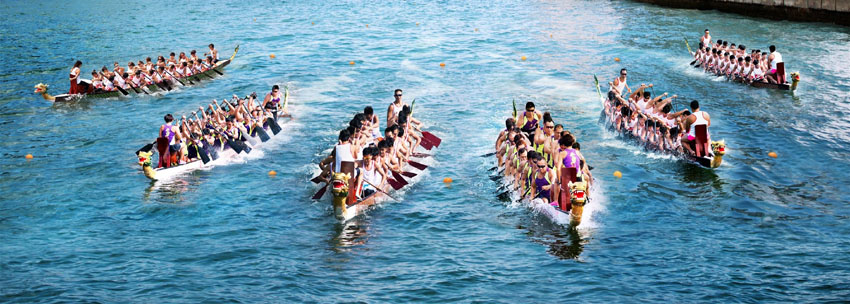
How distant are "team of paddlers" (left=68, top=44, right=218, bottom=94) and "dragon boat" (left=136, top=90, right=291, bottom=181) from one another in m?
11.0

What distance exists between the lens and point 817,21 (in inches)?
1795

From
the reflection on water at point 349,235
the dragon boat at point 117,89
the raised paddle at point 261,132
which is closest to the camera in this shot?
the reflection on water at point 349,235

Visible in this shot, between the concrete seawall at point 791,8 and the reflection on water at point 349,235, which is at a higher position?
the concrete seawall at point 791,8

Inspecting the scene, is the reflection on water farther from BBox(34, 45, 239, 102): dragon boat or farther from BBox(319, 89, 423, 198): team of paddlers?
BBox(34, 45, 239, 102): dragon boat

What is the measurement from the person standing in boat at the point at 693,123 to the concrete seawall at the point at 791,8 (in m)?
26.9

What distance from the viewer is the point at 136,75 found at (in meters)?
35.3

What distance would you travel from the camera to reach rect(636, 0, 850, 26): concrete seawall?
4356 cm

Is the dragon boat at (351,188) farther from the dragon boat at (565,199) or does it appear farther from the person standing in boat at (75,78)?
the person standing in boat at (75,78)

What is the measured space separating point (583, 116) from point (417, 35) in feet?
85.9

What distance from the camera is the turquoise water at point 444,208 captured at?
626 inches

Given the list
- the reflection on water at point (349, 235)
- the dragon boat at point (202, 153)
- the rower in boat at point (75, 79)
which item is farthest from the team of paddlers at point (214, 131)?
the rower in boat at point (75, 79)

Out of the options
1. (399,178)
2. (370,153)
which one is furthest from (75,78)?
(370,153)

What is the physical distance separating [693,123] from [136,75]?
24.6 m

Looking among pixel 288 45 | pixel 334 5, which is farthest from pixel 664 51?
pixel 334 5
